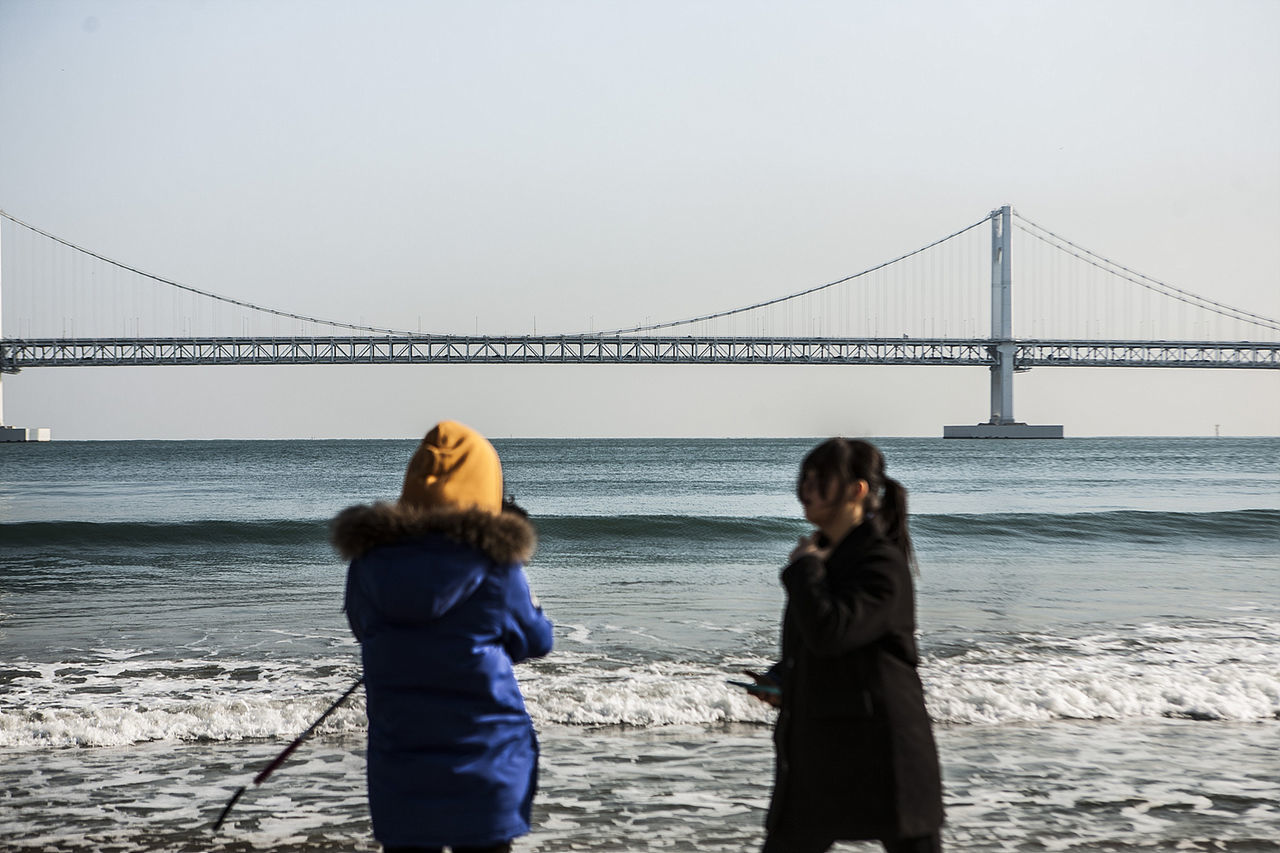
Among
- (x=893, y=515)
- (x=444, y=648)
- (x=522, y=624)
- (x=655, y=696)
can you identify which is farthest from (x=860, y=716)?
(x=655, y=696)

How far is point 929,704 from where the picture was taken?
510 centimetres

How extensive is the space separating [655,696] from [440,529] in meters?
3.40

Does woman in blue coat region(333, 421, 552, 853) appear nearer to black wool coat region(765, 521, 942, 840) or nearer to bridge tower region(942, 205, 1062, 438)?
black wool coat region(765, 521, 942, 840)

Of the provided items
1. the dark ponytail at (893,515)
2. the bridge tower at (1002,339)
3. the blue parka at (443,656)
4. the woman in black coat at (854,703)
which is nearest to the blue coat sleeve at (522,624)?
the blue parka at (443,656)

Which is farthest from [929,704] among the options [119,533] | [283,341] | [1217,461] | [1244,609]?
[283,341]

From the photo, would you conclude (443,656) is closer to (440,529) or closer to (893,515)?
(440,529)

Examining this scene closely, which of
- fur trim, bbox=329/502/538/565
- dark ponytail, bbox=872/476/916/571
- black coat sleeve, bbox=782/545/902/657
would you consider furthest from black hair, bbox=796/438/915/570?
fur trim, bbox=329/502/538/565

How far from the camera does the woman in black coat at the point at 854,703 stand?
1.86 m

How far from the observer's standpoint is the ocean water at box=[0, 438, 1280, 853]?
3498 mm

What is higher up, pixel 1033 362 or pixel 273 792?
pixel 1033 362

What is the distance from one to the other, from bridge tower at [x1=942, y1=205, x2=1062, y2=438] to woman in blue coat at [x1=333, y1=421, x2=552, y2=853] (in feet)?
194

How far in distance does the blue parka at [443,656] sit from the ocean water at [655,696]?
1.42 metres

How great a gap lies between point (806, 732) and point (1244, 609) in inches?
304

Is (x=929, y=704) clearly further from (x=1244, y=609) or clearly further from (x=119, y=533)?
(x=119, y=533)
